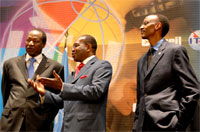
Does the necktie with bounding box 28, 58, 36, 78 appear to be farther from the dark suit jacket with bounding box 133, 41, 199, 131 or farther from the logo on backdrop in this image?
the logo on backdrop

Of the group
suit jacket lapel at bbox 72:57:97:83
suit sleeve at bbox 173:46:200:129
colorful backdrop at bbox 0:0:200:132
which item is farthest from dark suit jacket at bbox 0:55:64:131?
suit sleeve at bbox 173:46:200:129

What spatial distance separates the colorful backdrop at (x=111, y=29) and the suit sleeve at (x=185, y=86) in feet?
4.14

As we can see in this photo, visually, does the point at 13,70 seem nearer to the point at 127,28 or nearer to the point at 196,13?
the point at 127,28

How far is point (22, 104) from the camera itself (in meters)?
2.85

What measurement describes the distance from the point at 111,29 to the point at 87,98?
5.11 ft

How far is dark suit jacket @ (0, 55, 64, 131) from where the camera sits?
9.24 ft

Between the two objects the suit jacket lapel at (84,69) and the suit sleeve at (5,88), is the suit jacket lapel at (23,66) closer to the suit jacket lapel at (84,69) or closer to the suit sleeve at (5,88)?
the suit sleeve at (5,88)

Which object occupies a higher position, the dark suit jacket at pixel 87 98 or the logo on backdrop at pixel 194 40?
the logo on backdrop at pixel 194 40

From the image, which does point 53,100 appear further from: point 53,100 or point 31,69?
point 31,69

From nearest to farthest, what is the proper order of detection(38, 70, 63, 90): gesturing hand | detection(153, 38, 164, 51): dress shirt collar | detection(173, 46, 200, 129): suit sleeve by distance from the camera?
1. detection(173, 46, 200, 129): suit sleeve
2. detection(38, 70, 63, 90): gesturing hand
3. detection(153, 38, 164, 51): dress shirt collar

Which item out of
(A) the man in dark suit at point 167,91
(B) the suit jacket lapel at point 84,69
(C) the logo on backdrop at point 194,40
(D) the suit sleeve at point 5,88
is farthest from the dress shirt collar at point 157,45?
(D) the suit sleeve at point 5,88

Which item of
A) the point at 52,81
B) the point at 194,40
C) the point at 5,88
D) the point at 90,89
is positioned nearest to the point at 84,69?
the point at 90,89

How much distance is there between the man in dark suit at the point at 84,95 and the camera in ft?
8.13

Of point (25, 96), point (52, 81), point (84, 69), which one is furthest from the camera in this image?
point (25, 96)
